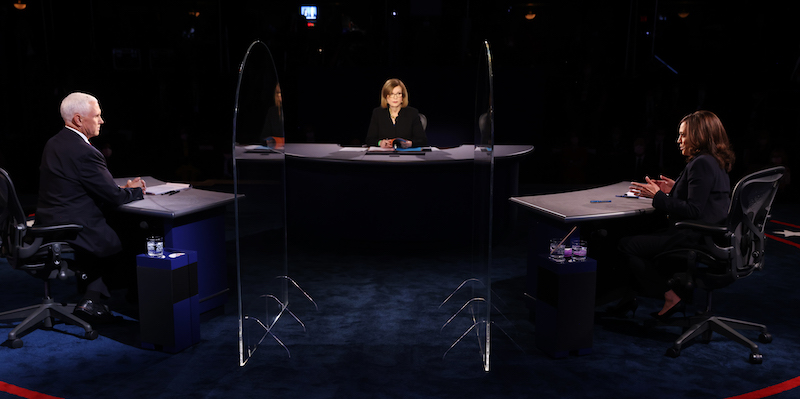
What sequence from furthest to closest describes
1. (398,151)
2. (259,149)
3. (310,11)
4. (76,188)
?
(310,11) < (398,151) < (76,188) < (259,149)

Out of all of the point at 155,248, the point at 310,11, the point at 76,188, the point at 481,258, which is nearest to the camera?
the point at 155,248

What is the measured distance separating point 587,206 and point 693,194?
0.57m

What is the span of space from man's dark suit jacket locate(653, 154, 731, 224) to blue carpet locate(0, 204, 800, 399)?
2.53 ft

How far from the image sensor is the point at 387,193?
5.57m

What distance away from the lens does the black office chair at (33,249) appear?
3.50 metres

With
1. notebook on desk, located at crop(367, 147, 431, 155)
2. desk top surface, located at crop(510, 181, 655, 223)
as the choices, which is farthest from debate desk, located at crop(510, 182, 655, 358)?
notebook on desk, located at crop(367, 147, 431, 155)

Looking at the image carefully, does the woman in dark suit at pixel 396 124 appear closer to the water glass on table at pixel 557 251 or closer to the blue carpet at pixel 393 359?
the blue carpet at pixel 393 359

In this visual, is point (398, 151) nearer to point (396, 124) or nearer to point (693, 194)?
point (396, 124)

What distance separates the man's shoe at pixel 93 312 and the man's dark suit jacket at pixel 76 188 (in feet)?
1.10

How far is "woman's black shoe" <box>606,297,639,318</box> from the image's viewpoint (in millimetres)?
4090

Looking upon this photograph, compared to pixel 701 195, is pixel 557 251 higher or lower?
lower

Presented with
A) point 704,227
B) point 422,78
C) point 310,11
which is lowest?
point 704,227

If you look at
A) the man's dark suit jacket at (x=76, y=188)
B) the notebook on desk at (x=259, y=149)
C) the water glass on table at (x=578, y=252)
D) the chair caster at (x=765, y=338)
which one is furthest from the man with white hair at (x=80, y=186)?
the chair caster at (x=765, y=338)

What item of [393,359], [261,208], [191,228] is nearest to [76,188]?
[191,228]
